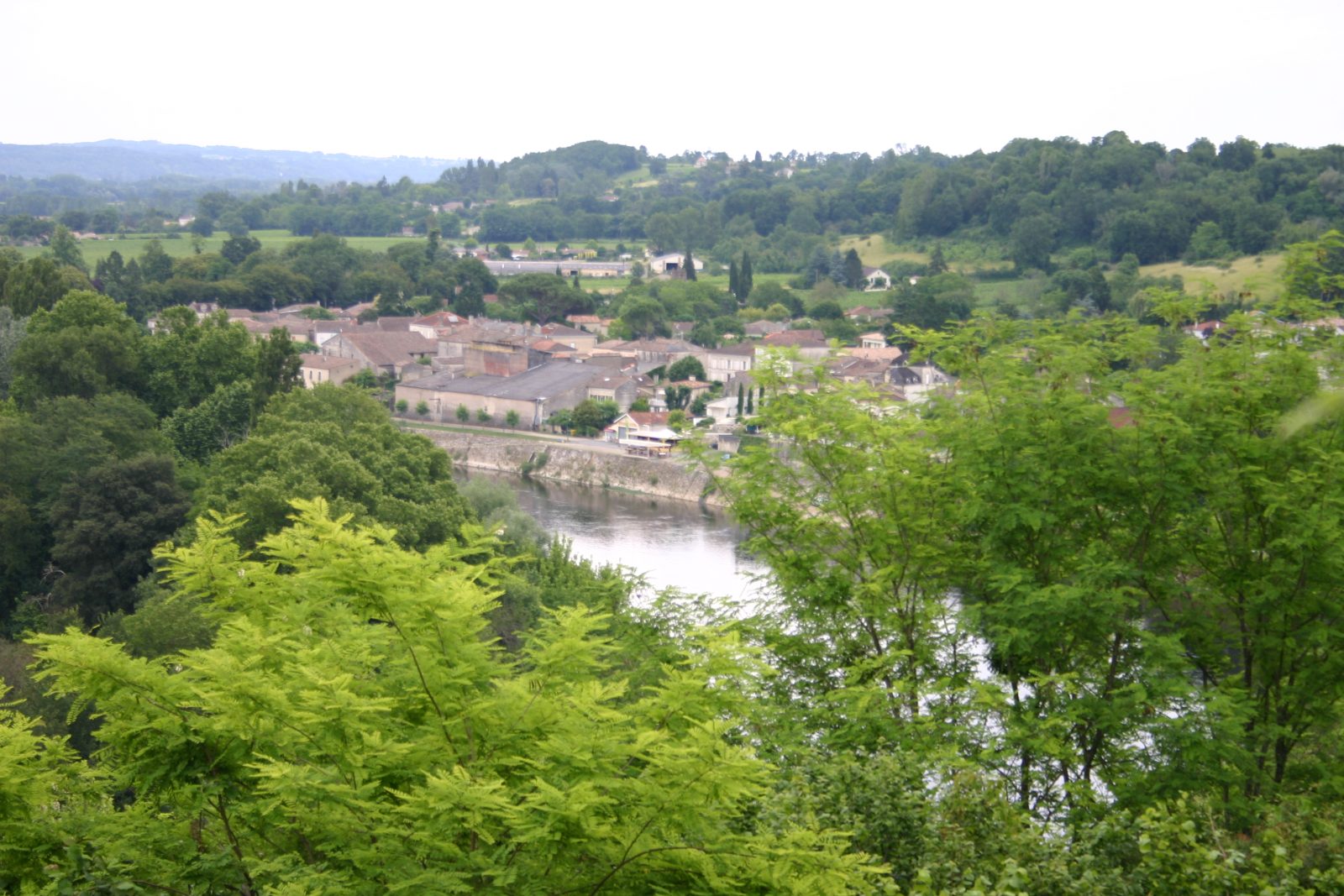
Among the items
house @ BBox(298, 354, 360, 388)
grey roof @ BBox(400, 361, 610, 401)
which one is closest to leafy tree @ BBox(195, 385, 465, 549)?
grey roof @ BBox(400, 361, 610, 401)

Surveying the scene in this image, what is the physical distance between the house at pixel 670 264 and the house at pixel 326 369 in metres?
27.7

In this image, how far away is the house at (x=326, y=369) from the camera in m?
35.7

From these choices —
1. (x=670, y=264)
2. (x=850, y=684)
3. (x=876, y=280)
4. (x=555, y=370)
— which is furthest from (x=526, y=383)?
(x=670, y=264)

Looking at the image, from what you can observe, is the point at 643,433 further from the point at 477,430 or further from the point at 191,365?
the point at 191,365

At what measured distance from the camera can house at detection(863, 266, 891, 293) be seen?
53.9 m

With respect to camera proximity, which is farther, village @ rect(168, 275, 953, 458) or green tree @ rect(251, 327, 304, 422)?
village @ rect(168, 275, 953, 458)

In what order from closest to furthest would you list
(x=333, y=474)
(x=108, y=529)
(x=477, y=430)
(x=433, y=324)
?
(x=333, y=474) < (x=108, y=529) < (x=477, y=430) < (x=433, y=324)

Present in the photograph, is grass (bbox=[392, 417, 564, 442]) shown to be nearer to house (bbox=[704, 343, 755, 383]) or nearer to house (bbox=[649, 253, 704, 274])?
house (bbox=[704, 343, 755, 383])

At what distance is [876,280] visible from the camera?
54.9 m

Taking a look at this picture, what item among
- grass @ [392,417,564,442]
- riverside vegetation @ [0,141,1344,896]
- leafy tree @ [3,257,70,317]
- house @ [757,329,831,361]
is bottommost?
grass @ [392,417,564,442]

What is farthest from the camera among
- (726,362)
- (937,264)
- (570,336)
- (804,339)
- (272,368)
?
(937,264)

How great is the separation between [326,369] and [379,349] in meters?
3.59

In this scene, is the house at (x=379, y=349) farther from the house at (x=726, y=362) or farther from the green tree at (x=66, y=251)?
the green tree at (x=66, y=251)

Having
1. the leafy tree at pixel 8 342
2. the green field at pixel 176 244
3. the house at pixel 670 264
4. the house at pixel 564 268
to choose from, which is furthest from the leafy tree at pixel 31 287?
the house at pixel 670 264
